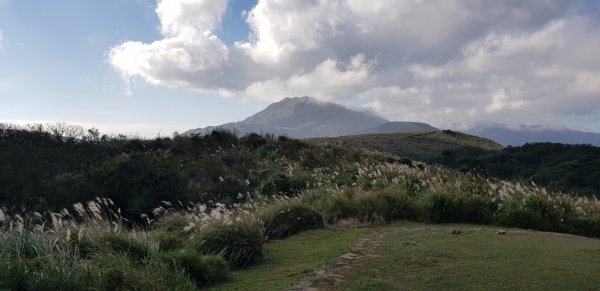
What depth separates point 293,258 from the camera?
6727 millimetres

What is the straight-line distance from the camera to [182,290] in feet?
15.8

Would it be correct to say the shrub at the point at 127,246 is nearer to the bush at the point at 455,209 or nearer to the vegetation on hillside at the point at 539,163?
the bush at the point at 455,209

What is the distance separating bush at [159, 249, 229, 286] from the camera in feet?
18.3

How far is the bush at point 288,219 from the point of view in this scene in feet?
28.6

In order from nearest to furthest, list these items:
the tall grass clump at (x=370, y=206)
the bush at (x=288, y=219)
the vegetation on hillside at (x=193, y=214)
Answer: the vegetation on hillside at (x=193, y=214), the bush at (x=288, y=219), the tall grass clump at (x=370, y=206)

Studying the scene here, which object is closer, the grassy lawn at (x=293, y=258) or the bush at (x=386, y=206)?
the grassy lawn at (x=293, y=258)

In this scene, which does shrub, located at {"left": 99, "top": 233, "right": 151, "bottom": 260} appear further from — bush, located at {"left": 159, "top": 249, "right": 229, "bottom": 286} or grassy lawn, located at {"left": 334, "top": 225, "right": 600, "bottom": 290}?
grassy lawn, located at {"left": 334, "top": 225, "right": 600, "bottom": 290}

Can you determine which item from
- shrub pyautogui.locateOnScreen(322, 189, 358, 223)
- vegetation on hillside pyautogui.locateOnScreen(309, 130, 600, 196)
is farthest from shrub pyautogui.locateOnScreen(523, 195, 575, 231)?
shrub pyautogui.locateOnScreen(322, 189, 358, 223)

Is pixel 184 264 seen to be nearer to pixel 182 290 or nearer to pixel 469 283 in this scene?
pixel 182 290

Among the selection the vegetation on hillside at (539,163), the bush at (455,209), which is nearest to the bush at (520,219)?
the bush at (455,209)

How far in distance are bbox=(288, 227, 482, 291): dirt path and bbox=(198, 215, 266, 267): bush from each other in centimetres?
124

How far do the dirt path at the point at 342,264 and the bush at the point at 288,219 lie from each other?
4.68 ft

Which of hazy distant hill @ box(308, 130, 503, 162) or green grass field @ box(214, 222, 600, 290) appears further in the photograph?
hazy distant hill @ box(308, 130, 503, 162)

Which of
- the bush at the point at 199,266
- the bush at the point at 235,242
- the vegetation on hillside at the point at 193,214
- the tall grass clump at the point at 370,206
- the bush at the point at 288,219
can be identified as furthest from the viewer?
the tall grass clump at the point at 370,206
